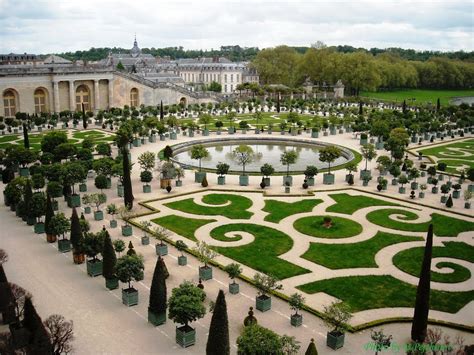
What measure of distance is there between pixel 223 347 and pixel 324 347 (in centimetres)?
492

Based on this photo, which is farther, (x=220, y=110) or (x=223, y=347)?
(x=220, y=110)

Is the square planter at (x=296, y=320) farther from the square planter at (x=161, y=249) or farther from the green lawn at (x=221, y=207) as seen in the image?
the green lawn at (x=221, y=207)

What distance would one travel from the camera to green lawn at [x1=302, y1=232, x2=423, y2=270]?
29042 mm

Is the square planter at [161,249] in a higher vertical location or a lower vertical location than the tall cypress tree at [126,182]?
lower

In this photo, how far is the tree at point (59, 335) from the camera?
63.8ft

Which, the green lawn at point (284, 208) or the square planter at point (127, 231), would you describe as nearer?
the square planter at point (127, 231)

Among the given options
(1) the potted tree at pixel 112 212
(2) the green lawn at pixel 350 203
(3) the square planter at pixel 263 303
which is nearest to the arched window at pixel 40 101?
(1) the potted tree at pixel 112 212

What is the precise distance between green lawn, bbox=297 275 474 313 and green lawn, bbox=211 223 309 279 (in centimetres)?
219

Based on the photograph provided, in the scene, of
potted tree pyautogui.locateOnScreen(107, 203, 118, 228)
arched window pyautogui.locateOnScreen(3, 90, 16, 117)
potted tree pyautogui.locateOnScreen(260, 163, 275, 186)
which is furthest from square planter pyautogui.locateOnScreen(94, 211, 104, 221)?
arched window pyautogui.locateOnScreen(3, 90, 16, 117)

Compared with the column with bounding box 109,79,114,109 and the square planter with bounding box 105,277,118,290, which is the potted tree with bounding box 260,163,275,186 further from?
the column with bounding box 109,79,114,109

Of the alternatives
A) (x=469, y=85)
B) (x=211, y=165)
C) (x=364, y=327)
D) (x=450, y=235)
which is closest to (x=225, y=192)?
(x=211, y=165)

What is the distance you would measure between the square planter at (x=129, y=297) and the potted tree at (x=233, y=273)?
4739 mm

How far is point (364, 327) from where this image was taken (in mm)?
22359

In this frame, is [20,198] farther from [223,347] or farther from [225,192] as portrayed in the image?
[223,347]
